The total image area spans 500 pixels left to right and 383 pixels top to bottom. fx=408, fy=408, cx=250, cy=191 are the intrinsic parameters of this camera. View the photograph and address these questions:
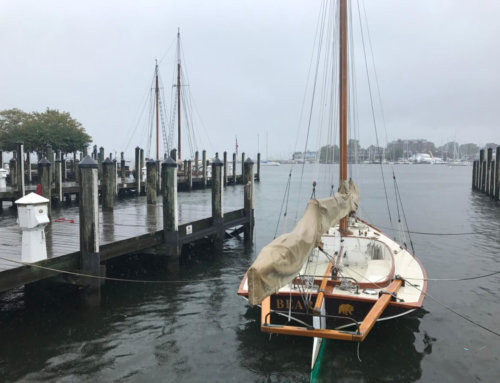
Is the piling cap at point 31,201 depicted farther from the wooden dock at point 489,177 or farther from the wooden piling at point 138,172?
the wooden dock at point 489,177

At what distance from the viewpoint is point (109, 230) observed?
11.8 meters

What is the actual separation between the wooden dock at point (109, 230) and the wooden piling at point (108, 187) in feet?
0.13

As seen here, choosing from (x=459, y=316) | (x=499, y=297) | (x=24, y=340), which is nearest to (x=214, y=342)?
(x=24, y=340)

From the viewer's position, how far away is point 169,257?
39.8 feet

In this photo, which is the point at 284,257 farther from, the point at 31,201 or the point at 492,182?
the point at 492,182

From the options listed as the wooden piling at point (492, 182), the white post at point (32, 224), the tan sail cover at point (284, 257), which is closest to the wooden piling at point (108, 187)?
the white post at point (32, 224)

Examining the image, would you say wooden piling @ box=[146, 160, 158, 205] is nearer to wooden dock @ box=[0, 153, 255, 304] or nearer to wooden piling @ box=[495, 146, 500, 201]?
wooden dock @ box=[0, 153, 255, 304]

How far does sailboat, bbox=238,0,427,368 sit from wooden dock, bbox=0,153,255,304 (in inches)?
140

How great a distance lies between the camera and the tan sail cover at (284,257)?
5156mm

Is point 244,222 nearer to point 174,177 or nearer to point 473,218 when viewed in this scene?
point 174,177

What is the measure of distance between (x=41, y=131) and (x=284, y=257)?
177 feet

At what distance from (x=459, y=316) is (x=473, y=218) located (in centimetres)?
1955

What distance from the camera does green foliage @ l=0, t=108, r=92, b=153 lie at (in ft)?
169

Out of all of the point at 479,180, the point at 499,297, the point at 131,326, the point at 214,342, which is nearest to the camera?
the point at 214,342
